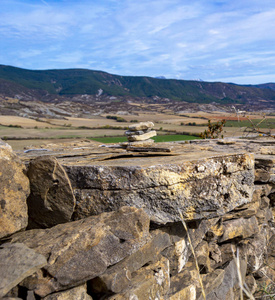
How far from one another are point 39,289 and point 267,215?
27.4 ft

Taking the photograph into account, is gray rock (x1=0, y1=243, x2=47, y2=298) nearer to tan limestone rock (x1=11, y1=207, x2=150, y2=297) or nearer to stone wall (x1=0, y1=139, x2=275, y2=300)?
stone wall (x1=0, y1=139, x2=275, y2=300)

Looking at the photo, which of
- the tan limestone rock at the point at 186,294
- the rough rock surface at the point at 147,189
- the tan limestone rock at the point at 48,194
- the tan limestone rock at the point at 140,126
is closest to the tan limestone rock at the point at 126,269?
the rough rock surface at the point at 147,189

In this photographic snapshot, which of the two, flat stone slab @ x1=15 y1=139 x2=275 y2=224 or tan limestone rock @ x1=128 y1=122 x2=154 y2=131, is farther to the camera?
tan limestone rock @ x1=128 y1=122 x2=154 y2=131

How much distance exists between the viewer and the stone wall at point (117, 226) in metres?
3.75

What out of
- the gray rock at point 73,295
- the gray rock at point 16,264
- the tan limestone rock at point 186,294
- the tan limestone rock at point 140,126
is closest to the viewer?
the gray rock at point 16,264

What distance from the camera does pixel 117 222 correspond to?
14.5ft

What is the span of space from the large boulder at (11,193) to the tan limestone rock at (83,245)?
0.99 ft

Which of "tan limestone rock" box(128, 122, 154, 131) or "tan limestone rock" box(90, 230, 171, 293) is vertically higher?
"tan limestone rock" box(128, 122, 154, 131)

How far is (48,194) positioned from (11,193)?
655 mm

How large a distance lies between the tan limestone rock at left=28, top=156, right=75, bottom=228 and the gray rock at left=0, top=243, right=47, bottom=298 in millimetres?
1058

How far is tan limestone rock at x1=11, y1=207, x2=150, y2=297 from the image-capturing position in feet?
12.0

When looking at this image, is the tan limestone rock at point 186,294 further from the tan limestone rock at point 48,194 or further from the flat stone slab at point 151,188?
the tan limestone rock at point 48,194

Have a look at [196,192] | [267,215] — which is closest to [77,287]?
[196,192]

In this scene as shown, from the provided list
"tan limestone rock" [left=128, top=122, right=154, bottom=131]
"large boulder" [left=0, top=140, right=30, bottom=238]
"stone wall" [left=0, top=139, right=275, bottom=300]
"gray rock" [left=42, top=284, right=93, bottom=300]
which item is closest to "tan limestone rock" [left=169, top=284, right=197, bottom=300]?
"stone wall" [left=0, top=139, right=275, bottom=300]
